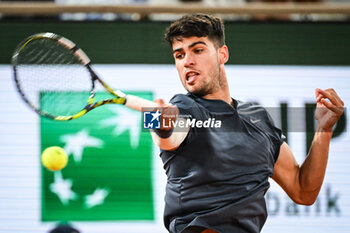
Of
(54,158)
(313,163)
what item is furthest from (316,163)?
(54,158)

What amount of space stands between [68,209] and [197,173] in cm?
172

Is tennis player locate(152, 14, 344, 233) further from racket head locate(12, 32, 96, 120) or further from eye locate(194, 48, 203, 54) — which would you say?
racket head locate(12, 32, 96, 120)

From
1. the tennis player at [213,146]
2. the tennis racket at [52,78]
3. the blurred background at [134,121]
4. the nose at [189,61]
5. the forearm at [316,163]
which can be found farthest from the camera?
the blurred background at [134,121]

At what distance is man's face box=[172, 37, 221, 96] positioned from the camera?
2.47m

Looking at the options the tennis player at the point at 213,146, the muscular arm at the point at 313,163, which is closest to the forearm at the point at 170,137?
the tennis player at the point at 213,146

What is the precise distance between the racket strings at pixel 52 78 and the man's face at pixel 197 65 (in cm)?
95

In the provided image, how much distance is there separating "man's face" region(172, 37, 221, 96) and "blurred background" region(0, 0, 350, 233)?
4.19 feet

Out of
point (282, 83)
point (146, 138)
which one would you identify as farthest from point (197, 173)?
point (282, 83)

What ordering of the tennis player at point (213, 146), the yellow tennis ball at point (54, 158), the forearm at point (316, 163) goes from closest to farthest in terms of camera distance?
the tennis player at point (213, 146), the forearm at point (316, 163), the yellow tennis ball at point (54, 158)

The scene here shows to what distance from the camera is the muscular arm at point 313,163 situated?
2.68 meters

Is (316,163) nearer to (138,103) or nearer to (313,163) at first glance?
(313,163)

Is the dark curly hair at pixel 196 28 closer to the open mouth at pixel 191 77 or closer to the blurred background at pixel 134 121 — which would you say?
the open mouth at pixel 191 77

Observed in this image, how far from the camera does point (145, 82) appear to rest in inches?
150

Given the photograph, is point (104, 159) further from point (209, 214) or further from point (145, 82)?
point (209, 214)
